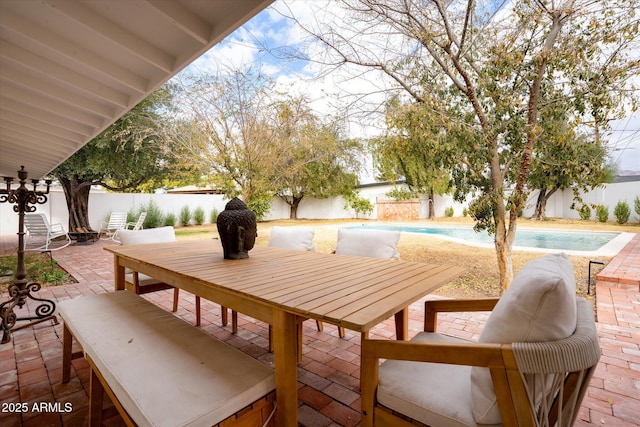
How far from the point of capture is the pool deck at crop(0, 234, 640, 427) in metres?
1.58

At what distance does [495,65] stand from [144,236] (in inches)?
167

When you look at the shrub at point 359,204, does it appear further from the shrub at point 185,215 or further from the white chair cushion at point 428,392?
the white chair cushion at point 428,392

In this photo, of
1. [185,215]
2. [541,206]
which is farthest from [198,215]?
[541,206]

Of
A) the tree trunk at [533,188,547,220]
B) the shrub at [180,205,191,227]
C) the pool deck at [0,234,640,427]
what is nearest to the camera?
the pool deck at [0,234,640,427]

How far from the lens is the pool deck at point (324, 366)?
1.58 meters

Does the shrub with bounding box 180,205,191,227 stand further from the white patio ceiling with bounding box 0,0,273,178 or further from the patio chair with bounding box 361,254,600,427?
the patio chair with bounding box 361,254,600,427

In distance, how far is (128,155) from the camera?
7.69 metres

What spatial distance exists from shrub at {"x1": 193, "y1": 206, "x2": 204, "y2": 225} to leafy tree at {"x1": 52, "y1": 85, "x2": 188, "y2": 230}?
3.81m

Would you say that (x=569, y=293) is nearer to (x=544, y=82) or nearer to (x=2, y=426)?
(x=2, y=426)

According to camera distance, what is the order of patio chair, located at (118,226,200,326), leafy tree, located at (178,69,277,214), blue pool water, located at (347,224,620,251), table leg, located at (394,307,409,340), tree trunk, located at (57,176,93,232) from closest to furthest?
table leg, located at (394,307,409,340), patio chair, located at (118,226,200,326), leafy tree, located at (178,69,277,214), blue pool water, located at (347,224,620,251), tree trunk, located at (57,176,93,232)

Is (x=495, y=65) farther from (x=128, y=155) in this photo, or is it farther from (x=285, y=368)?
(x=128, y=155)

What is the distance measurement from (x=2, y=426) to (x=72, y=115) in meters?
2.13

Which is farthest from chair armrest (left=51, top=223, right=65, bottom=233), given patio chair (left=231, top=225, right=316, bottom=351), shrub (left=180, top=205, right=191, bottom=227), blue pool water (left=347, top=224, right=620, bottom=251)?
blue pool water (left=347, top=224, right=620, bottom=251)

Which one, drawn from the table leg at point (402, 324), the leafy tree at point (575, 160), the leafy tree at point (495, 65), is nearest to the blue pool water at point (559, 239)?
the leafy tree at point (575, 160)
